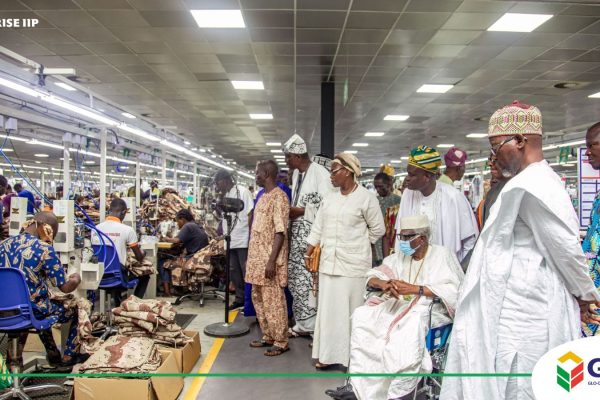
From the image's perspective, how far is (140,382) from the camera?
Result: 2.82 metres

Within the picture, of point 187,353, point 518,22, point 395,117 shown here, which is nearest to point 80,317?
point 187,353

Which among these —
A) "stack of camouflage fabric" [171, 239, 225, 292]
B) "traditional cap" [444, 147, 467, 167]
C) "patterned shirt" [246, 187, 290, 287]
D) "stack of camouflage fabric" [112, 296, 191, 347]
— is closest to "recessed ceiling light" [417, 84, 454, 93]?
"traditional cap" [444, 147, 467, 167]

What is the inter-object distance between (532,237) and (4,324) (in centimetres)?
333

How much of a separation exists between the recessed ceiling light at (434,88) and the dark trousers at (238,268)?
4.97 meters

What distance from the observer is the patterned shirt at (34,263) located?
132 inches

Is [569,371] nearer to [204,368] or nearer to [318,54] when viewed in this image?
[204,368]

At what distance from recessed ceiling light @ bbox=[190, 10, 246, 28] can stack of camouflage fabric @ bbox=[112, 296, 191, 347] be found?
3.32 metres

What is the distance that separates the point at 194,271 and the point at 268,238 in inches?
98.4

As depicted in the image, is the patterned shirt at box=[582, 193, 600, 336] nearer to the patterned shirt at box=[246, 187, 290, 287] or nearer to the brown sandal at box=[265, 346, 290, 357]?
the patterned shirt at box=[246, 187, 290, 287]

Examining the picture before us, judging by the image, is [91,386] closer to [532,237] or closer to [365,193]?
[365,193]

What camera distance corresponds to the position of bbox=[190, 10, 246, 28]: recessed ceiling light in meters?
5.29

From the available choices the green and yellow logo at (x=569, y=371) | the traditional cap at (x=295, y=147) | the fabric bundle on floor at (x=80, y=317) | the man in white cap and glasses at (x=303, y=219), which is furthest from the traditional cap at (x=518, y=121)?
the fabric bundle on floor at (x=80, y=317)

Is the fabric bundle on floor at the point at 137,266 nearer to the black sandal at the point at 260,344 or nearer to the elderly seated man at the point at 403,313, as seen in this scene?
the black sandal at the point at 260,344

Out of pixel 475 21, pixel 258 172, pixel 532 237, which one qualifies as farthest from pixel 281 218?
pixel 475 21
